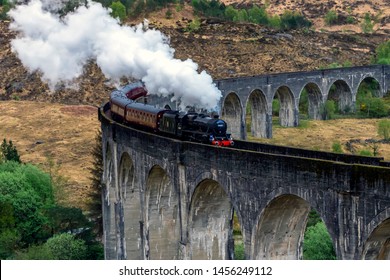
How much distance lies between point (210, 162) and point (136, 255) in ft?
38.8

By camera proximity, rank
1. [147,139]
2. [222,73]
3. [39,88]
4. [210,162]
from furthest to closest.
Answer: [222,73] < [39,88] < [147,139] < [210,162]

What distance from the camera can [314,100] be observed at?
262 ft

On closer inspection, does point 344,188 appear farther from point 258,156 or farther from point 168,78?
point 168,78

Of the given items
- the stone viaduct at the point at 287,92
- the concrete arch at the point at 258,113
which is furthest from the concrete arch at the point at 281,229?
the concrete arch at the point at 258,113

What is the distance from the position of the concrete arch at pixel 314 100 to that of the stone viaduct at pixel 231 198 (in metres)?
41.2

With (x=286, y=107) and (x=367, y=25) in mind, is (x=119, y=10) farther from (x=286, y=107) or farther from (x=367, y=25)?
(x=367, y=25)

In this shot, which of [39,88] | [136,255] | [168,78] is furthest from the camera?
[39,88]

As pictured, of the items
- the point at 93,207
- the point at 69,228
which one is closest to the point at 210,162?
the point at 69,228

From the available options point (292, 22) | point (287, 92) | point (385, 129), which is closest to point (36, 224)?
point (385, 129)

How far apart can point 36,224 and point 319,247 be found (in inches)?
655

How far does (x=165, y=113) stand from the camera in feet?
109

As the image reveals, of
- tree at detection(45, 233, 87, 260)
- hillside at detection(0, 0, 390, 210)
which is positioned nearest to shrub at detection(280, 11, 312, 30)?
hillside at detection(0, 0, 390, 210)

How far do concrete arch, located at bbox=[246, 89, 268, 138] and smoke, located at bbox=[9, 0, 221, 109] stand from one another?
1648cm

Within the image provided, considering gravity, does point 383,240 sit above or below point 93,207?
above
